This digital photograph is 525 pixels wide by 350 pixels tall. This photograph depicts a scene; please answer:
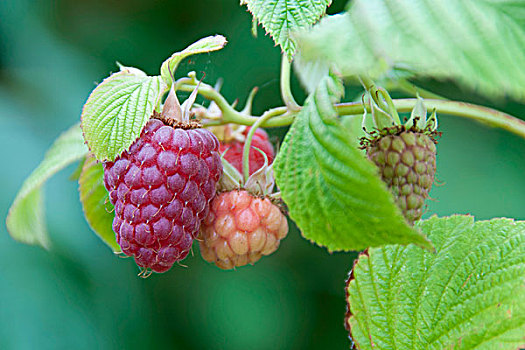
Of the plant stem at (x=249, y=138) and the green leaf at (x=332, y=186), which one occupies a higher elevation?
the green leaf at (x=332, y=186)

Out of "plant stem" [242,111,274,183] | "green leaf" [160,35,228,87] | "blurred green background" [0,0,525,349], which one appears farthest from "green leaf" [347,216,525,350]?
"blurred green background" [0,0,525,349]

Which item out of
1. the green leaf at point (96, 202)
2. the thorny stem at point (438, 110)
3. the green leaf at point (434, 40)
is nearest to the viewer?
the green leaf at point (434, 40)

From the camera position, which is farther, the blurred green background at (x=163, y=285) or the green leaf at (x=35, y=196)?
the blurred green background at (x=163, y=285)

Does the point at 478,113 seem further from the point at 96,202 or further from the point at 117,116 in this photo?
the point at 96,202

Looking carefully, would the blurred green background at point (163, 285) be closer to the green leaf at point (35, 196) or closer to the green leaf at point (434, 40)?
the green leaf at point (35, 196)

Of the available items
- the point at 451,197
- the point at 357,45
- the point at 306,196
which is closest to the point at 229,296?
the point at 451,197

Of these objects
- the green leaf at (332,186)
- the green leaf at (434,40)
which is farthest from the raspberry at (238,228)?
the green leaf at (434,40)

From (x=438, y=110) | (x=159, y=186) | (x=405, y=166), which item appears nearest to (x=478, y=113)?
(x=438, y=110)
